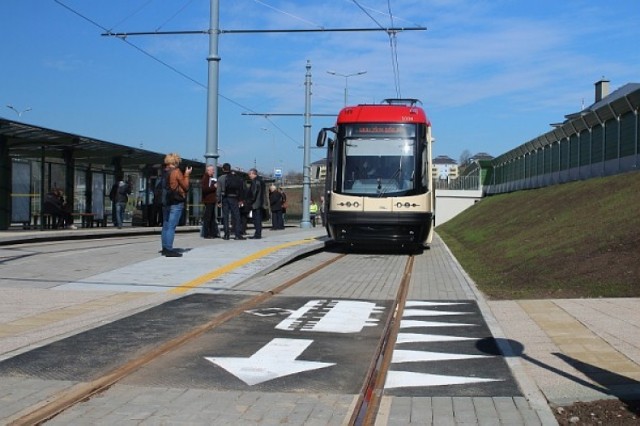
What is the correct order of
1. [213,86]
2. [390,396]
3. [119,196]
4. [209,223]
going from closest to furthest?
[390,396] < [213,86] < [209,223] < [119,196]

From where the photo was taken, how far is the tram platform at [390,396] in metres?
4.75

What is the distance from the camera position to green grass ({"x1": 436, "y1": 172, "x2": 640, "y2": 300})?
10.8 m

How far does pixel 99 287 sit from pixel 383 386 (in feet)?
19.3

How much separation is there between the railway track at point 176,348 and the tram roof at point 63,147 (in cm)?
1340

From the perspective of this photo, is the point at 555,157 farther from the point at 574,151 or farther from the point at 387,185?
the point at 387,185

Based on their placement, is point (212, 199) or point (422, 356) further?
point (212, 199)

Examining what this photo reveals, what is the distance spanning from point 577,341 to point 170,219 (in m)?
8.27

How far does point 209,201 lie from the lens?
1770cm

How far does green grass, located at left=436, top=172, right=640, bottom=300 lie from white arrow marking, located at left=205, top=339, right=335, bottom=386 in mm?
5146

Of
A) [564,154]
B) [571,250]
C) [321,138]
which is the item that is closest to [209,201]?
[321,138]

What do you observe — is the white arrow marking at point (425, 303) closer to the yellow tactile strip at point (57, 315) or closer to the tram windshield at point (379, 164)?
the yellow tactile strip at point (57, 315)

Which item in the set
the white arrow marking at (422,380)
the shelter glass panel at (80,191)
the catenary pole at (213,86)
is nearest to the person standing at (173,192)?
the catenary pole at (213,86)

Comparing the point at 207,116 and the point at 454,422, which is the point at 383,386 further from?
the point at 207,116

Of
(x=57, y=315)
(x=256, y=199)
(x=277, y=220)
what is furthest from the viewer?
(x=277, y=220)
